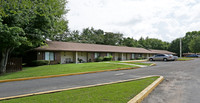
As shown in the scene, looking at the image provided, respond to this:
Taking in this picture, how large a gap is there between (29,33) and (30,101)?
12333mm

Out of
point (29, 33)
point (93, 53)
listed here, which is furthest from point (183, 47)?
point (29, 33)

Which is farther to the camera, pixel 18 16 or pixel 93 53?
pixel 93 53

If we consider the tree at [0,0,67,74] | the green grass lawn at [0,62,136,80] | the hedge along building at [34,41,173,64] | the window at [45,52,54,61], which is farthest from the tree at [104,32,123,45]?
the green grass lawn at [0,62,136,80]

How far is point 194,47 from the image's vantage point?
53812 millimetres

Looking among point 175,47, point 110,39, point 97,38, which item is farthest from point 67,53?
point 175,47

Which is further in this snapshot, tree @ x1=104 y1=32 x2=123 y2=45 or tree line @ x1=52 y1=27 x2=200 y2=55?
Result: tree @ x1=104 y1=32 x2=123 y2=45

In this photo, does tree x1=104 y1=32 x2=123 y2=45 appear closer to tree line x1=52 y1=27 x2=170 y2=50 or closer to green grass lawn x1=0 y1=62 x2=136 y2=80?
tree line x1=52 y1=27 x2=170 y2=50

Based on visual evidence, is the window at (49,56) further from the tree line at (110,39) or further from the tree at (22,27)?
the tree line at (110,39)

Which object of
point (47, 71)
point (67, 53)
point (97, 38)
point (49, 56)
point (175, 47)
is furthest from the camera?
point (175, 47)

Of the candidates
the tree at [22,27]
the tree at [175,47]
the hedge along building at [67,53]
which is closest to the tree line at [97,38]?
the tree at [175,47]

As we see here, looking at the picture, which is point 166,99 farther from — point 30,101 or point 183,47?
point 183,47

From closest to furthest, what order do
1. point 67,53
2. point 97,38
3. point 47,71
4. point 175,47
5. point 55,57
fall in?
point 47,71, point 55,57, point 67,53, point 97,38, point 175,47

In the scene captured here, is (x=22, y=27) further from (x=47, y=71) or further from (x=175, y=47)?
(x=175, y=47)

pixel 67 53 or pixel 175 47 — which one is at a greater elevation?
pixel 175 47
